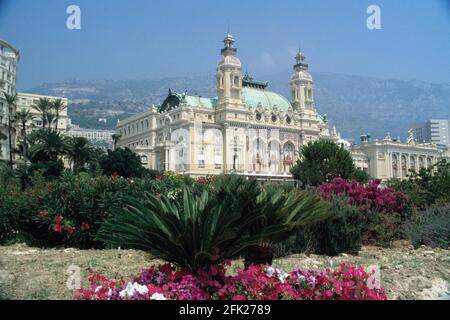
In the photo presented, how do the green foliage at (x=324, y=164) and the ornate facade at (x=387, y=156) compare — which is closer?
the green foliage at (x=324, y=164)

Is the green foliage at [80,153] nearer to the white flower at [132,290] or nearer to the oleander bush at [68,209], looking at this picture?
the oleander bush at [68,209]

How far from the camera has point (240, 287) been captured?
6.49 metres

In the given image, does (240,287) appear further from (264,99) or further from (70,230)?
(264,99)

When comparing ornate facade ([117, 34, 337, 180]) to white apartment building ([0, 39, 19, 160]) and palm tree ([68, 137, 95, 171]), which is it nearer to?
palm tree ([68, 137, 95, 171])

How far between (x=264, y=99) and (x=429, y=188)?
2530 inches

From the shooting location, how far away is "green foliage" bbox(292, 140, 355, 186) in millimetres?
43312

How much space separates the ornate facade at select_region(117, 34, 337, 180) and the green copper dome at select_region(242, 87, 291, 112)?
194 mm

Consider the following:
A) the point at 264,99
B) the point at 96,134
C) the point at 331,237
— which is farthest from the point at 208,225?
the point at 96,134

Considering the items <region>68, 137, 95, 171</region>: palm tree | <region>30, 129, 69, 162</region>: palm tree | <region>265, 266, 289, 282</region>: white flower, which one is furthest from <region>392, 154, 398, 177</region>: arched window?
<region>265, 266, 289, 282</region>: white flower

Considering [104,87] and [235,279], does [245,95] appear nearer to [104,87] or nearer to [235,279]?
[235,279]

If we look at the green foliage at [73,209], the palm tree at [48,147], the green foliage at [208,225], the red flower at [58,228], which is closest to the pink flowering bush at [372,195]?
the green foliage at [73,209]

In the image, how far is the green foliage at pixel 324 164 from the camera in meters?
43.3

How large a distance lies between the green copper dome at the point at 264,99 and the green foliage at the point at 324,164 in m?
37.8

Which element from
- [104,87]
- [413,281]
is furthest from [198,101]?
[104,87]
